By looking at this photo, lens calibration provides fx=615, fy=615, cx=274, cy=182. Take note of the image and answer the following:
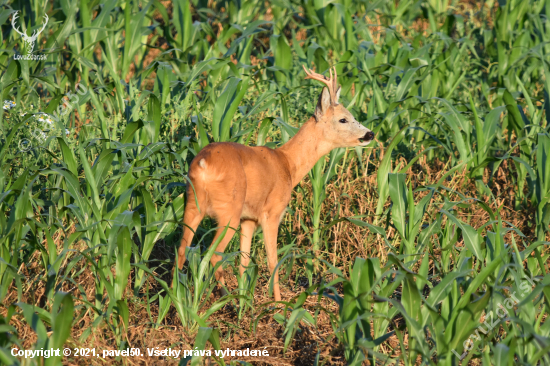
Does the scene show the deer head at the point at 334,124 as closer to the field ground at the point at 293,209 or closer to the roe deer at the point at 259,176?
the roe deer at the point at 259,176

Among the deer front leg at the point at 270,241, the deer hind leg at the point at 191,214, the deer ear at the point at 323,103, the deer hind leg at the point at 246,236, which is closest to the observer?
the deer hind leg at the point at 191,214

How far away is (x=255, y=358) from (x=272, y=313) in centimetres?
74

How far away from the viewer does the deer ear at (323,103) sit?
5.55 m

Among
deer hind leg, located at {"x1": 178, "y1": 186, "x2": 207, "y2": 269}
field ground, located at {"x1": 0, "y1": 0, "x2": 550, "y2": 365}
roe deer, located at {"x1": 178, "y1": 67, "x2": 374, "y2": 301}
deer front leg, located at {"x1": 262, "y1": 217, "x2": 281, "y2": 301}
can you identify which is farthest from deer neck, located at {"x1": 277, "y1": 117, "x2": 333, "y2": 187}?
deer hind leg, located at {"x1": 178, "y1": 186, "x2": 207, "y2": 269}

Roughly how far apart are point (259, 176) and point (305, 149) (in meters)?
0.71

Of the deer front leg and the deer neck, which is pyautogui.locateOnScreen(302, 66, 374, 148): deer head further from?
the deer front leg

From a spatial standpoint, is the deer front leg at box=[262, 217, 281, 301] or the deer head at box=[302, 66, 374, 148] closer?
the deer front leg at box=[262, 217, 281, 301]

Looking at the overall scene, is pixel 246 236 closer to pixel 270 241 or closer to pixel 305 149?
pixel 270 241

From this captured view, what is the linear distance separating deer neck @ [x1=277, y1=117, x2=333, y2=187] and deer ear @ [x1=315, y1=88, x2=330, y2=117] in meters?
0.09

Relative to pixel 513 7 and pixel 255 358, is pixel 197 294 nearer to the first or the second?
pixel 255 358

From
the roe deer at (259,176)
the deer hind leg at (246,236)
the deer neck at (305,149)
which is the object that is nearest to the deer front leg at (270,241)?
the roe deer at (259,176)

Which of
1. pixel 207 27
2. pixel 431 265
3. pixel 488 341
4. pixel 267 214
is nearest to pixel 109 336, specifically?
pixel 267 214

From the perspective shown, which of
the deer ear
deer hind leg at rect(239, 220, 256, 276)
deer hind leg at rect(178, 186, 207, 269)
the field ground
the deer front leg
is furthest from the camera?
the deer ear

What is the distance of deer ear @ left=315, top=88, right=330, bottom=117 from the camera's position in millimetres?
5551
